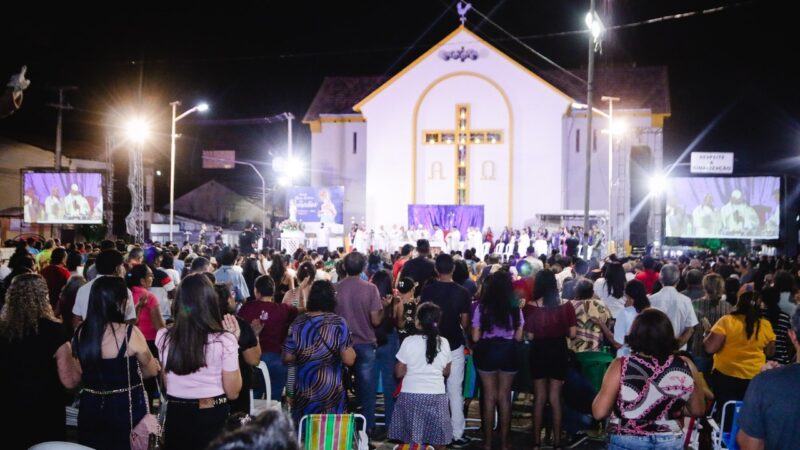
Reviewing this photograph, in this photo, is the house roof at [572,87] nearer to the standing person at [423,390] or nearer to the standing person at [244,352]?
the standing person at [423,390]

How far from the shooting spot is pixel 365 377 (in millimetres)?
7707

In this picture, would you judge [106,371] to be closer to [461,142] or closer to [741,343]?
[741,343]

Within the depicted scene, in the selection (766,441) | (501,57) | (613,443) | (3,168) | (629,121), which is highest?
(501,57)

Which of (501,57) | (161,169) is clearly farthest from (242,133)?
(501,57)

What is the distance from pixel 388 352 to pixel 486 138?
28550 millimetres

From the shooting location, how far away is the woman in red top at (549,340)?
286 inches

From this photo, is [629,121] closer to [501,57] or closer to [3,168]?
[501,57]

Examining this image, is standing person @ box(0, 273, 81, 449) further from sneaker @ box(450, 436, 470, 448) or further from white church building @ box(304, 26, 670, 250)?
white church building @ box(304, 26, 670, 250)

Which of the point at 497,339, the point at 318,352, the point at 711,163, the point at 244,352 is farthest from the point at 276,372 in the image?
the point at 711,163

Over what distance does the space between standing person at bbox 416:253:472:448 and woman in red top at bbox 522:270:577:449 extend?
777 mm

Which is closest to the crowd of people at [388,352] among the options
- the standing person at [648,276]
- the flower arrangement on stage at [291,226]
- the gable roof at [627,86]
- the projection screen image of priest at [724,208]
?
the standing person at [648,276]

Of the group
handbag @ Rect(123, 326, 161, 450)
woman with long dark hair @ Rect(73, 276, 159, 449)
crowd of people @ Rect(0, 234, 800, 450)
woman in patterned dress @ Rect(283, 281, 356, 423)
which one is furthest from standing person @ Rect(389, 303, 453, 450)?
woman with long dark hair @ Rect(73, 276, 159, 449)

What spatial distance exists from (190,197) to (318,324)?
1835 inches

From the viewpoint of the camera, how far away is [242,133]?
59.2 meters
